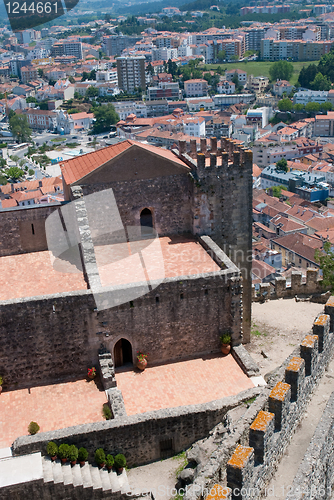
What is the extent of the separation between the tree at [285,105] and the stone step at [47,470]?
171 m

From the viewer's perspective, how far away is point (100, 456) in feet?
48.7

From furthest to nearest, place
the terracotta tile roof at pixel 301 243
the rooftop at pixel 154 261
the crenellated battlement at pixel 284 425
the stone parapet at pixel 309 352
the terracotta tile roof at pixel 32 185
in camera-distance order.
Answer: the terracotta tile roof at pixel 32 185 < the terracotta tile roof at pixel 301 243 < the rooftop at pixel 154 261 < the stone parapet at pixel 309 352 < the crenellated battlement at pixel 284 425

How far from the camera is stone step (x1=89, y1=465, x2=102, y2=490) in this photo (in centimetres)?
1441

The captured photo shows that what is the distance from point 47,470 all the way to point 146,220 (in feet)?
32.1

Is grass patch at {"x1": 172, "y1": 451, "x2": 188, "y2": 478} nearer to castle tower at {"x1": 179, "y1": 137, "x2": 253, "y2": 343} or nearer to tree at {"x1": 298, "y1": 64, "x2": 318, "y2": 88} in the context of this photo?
castle tower at {"x1": 179, "y1": 137, "x2": 253, "y2": 343}

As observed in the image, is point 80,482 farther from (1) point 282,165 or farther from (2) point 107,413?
(1) point 282,165

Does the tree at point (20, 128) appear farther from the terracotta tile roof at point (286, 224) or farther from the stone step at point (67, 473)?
the stone step at point (67, 473)

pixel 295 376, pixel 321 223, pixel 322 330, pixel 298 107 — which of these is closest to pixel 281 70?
pixel 298 107

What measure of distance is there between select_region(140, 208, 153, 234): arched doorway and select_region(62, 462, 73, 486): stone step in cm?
891

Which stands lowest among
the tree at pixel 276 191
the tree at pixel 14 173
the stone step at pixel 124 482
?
the tree at pixel 276 191

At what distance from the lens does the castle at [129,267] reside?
1634cm

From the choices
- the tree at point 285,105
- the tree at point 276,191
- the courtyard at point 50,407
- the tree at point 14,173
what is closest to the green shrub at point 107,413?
the courtyard at point 50,407

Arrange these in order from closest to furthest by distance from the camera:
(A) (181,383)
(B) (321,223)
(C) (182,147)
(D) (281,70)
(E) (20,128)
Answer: (A) (181,383), (C) (182,147), (B) (321,223), (E) (20,128), (D) (281,70)

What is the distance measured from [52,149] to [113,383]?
497 ft
